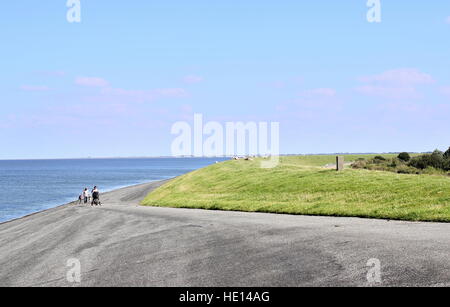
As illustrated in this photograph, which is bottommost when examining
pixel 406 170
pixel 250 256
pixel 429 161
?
pixel 250 256

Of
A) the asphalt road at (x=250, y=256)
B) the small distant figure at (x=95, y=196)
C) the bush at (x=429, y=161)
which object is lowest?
the small distant figure at (x=95, y=196)

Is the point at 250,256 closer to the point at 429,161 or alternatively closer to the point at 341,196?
A: the point at 341,196

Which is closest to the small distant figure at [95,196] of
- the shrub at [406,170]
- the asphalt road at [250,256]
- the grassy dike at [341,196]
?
the grassy dike at [341,196]

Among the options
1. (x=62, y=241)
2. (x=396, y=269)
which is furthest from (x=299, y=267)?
(x=62, y=241)

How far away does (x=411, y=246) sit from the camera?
38.8 ft

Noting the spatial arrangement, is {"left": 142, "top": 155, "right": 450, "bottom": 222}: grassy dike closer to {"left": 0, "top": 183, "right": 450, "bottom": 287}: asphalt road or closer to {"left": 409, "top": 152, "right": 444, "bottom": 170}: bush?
{"left": 0, "top": 183, "right": 450, "bottom": 287}: asphalt road

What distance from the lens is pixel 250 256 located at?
12.3m

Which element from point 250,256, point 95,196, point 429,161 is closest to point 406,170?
point 429,161

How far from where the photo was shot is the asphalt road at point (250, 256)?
10.1 m

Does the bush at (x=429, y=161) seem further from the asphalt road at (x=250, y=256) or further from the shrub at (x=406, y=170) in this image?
the asphalt road at (x=250, y=256)

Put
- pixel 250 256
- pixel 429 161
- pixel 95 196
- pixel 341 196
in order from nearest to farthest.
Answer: pixel 250 256, pixel 341 196, pixel 429 161, pixel 95 196
